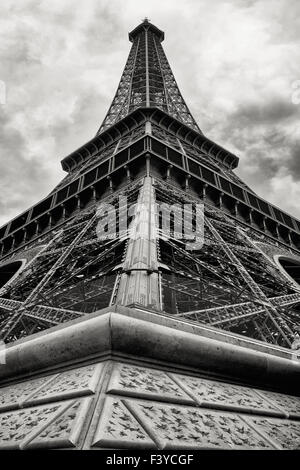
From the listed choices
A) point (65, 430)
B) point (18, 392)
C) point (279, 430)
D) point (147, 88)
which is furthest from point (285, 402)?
point (147, 88)

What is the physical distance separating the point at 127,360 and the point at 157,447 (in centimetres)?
109

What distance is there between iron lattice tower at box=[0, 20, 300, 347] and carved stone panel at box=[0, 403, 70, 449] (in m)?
2.82

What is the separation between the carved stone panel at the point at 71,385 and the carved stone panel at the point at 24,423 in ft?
0.24

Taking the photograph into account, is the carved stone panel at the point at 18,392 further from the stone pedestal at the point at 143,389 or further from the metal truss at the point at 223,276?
the metal truss at the point at 223,276

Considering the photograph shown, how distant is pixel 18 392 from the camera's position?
3408 mm

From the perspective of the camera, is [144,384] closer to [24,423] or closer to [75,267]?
[24,423]

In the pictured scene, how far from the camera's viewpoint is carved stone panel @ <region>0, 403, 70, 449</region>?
2.41 metres

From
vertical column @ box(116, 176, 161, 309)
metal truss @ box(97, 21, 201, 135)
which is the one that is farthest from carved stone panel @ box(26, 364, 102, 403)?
metal truss @ box(97, 21, 201, 135)

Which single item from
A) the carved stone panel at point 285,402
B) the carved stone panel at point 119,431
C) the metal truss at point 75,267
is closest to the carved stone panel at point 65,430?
the carved stone panel at point 119,431

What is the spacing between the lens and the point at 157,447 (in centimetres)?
222

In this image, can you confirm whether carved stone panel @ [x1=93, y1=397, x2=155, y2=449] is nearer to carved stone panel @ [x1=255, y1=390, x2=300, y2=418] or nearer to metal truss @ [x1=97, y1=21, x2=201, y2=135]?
carved stone panel @ [x1=255, y1=390, x2=300, y2=418]
